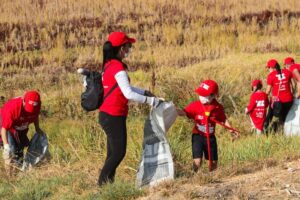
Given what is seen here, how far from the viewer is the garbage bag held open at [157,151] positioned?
5.76m

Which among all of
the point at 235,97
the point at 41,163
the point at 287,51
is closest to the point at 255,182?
the point at 41,163

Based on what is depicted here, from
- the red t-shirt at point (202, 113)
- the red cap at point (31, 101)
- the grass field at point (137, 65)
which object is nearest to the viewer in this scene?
the red t-shirt at point (202, 113)

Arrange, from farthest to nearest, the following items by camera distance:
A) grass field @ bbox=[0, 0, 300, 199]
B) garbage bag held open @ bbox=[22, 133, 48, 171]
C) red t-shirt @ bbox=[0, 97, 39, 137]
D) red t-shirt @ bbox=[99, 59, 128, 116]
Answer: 1. garbage bag held open @ bbox=[22, 133, 48, 171]
2. red t-shirt @ bbox=[0, 97, 39, 137]
3. grass field @ bbox=[0, 0, 300, 199]
4. red t-shirt @ bbox=[99, 59, 128, 116]

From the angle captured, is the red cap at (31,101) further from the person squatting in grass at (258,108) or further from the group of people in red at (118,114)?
the person squatting in grass at (258,108)

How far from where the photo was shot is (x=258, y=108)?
9.93 meters

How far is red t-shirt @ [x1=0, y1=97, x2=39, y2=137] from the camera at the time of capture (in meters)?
7.59

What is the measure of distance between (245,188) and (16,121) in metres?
3.60

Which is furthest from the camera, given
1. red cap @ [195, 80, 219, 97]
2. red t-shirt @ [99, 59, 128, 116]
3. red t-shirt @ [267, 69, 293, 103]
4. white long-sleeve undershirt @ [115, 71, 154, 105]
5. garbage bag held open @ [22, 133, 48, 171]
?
red t-shirt @ [267, 69, 293, 103]

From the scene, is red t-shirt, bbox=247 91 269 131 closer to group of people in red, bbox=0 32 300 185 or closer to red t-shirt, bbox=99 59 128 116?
group of people in red, bbox=0 32 300 185

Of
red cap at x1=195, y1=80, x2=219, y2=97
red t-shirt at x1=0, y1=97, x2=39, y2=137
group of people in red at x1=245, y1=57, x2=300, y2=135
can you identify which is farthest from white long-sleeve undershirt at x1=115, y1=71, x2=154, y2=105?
group of people in red at x1=245, y1=57, x2=300, y2=135

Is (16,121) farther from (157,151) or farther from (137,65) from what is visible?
(137,65)

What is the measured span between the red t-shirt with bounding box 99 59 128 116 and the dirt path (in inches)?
32.9

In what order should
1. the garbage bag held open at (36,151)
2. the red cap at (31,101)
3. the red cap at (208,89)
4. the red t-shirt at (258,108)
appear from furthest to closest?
the red t-shirt at (258,108) → the garbage bag held open at (36,151) → the red cap at (31,101) → the red cap at (208,89)

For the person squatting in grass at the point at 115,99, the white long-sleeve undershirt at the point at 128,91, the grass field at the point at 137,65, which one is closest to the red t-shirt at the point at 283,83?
the grass field at the point at 137,65
